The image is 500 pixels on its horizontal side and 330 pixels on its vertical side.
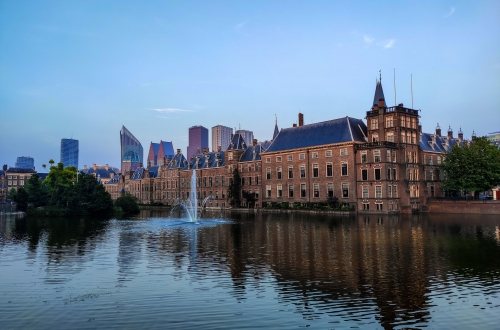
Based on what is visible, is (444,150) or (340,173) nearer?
(340,173)

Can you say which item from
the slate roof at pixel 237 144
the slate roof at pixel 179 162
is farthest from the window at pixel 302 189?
the slate roof at pixel 179 162

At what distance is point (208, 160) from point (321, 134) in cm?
4704

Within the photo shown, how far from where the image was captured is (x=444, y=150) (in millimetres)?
93875

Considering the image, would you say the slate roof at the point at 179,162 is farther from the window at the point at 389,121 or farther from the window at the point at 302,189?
the window at the point at 389,121

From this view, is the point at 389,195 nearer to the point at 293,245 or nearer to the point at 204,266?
the point at 293,245

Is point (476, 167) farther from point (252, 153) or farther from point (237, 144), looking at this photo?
point (237, 144)

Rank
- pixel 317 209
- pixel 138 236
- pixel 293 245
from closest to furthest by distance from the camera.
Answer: pixel 293 245 < pixel 138 236 < pixel 317 209

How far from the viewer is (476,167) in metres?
75.1

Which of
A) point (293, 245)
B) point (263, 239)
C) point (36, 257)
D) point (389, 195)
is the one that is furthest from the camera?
point (389, 195)

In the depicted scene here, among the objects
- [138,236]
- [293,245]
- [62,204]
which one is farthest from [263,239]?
[62,204]

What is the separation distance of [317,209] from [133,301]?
67581 millimetres

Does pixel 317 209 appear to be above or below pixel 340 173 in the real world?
below

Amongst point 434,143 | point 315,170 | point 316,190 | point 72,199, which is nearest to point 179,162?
point 72,199

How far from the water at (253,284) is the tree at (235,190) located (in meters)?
74.0
